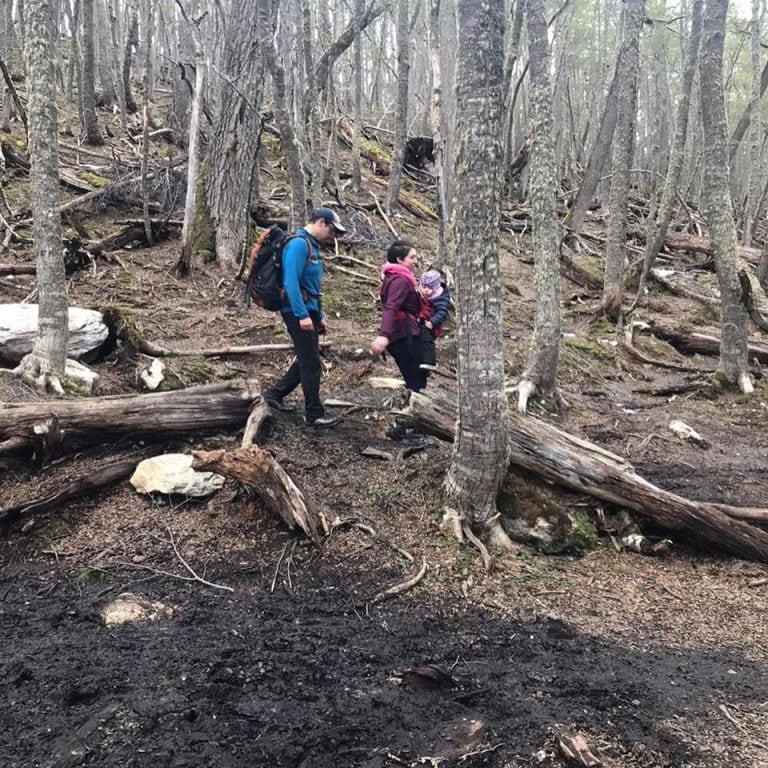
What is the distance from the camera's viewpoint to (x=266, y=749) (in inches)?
106

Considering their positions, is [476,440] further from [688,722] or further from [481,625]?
[688,722]

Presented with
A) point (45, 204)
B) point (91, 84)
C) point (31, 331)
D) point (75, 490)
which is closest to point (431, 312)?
point (75, 490)

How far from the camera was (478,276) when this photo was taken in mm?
4453

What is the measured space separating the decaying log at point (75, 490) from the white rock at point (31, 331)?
83.1 inches

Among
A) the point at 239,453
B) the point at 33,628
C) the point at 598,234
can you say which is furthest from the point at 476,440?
the point at 598,234

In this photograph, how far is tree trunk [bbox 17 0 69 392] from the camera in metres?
5.49

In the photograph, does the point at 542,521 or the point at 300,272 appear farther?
the point at 300,272

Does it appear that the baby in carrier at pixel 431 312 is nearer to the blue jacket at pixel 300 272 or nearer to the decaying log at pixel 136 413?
the blue jacket at pixel 300 272

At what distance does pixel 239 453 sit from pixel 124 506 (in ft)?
3.58

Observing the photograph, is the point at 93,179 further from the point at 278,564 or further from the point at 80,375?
the point at 278,564

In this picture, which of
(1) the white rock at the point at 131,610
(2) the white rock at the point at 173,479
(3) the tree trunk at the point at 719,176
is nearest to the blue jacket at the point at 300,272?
(2) the white rock at the point at 173,479

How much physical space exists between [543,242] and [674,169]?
6.83 metres

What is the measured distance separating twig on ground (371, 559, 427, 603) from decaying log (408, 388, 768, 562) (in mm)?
1336

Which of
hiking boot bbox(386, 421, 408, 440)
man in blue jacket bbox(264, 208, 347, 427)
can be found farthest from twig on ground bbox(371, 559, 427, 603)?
man in blue jacket bbox(264, 208, 347, 427)
